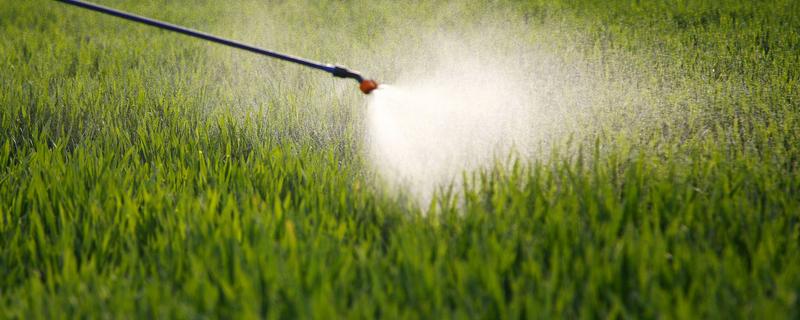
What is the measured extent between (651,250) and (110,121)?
7.55 feet

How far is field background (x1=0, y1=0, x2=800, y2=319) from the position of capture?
1.41 metres

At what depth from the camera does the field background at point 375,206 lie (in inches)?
55.4

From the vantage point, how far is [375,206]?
1941 millimetres

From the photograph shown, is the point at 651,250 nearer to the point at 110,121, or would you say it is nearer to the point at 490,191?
the point at 490,191

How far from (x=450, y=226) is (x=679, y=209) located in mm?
628

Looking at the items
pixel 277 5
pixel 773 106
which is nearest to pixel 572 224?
pixel 773 106

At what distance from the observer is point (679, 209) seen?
6.02ft

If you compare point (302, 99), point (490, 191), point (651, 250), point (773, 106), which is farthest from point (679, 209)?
point (302, 99)

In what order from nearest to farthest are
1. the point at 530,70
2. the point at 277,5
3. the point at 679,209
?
the point at 679,209 < the point at 530,70 < the point at 277,5

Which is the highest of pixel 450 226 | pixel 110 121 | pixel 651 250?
pixel 651 250

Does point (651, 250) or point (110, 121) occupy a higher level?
point (651, 250)

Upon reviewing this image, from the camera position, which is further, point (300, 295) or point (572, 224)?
point (572, 224)

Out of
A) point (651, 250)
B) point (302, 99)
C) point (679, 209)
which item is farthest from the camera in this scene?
point (302, 99)

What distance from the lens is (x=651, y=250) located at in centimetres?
156
